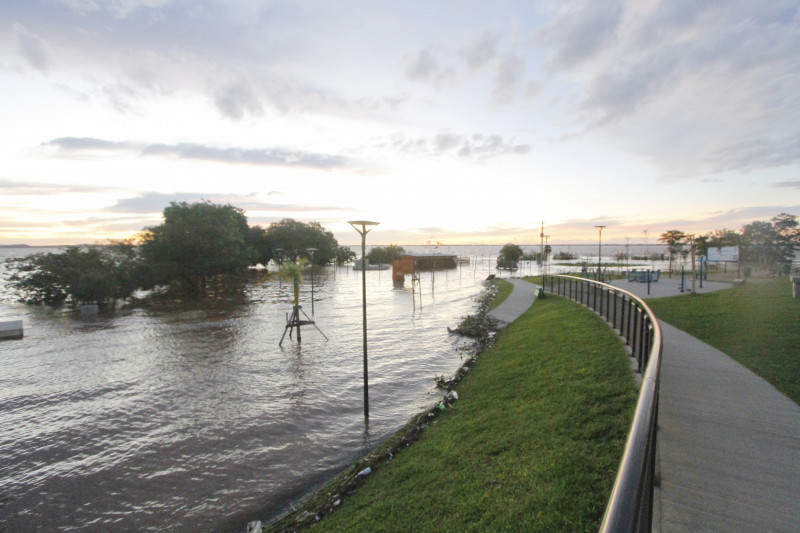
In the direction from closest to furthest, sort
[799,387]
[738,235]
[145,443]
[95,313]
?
[799,387] → [145,443] → [95,313] → [738,235]

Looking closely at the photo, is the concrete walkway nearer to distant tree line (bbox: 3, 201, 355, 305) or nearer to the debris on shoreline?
the debris on shoreline

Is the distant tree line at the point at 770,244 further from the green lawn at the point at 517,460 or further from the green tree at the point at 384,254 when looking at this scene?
the green tree at the point at 384,254

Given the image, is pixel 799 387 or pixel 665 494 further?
pixel 799 387

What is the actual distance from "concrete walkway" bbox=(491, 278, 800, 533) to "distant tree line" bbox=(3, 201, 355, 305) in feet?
74.5

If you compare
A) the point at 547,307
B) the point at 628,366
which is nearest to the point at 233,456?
the point at 628,366

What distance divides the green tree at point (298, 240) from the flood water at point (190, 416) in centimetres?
5692

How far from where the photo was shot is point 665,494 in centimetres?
397

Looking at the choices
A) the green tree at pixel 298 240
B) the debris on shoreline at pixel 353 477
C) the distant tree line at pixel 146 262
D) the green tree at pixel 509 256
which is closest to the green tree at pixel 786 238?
the green tree at pixel 509 256

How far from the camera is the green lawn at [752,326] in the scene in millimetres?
7707

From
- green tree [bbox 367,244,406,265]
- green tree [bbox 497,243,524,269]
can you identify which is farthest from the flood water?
green tree [bbox 367,244,406,265]

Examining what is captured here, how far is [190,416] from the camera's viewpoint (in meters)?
11.0

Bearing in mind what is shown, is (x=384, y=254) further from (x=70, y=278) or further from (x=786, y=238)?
(x=786, y=238)

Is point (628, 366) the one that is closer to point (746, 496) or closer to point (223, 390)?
point (746, 496)

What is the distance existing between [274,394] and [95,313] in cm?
2656
